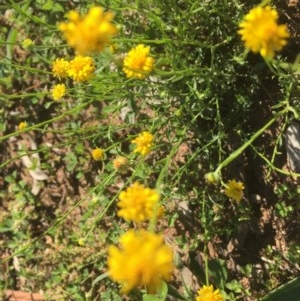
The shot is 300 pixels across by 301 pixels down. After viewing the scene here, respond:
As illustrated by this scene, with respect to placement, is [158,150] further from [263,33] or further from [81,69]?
[263,33]

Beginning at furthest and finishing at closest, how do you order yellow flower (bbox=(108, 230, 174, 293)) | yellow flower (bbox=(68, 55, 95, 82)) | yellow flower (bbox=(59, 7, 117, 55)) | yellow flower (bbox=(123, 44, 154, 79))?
yellow flower (bbox=(68, 55, 95, 82)), yellow flower (bbox=(123, 44, 154, 79)), yellow flower (bbox=(59, 7, 117, 55)), yellow flower (bbox=(108, 230, 174, 293))

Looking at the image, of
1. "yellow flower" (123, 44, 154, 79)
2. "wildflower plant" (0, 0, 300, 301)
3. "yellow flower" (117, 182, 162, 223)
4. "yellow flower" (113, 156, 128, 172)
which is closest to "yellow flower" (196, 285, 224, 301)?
"wildflower plant" (0, 0, 300, 301)

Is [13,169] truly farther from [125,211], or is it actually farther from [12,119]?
[125,211]

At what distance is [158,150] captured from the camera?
245 centimetres

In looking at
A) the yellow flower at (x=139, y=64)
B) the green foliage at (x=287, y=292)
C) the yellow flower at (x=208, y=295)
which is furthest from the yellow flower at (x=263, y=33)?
the green foliage at (x=287, y=292)

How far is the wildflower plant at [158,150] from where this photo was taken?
5.14 ft

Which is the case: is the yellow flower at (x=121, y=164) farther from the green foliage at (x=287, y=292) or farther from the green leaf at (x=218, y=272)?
the green foliage at (x=287, y=292)

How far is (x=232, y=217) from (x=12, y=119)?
142 cm

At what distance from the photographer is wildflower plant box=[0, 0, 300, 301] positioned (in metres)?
1.57

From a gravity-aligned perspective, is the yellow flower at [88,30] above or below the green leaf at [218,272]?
above

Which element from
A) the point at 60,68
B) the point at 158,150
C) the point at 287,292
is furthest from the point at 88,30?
the point at 287,292

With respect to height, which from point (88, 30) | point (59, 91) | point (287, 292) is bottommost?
point (287, 292)

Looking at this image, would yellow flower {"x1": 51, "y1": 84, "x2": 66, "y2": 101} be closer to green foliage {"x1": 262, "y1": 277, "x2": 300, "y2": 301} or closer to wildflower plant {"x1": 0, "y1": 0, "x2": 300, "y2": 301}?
wildflower plant {"x1": 0, "y1": 0, "x2": 300, "y2": 301}

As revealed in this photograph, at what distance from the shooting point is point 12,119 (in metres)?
3.00
